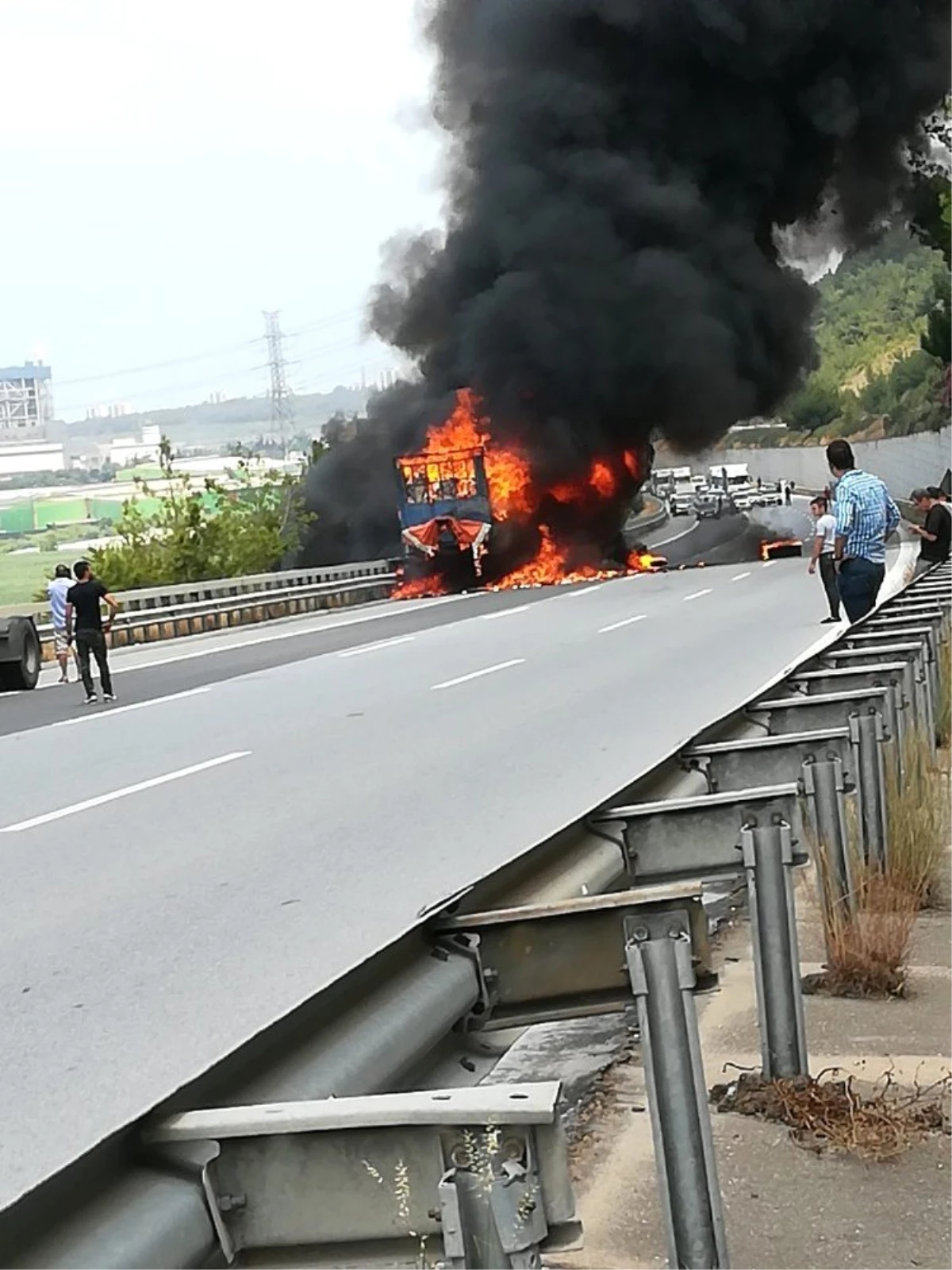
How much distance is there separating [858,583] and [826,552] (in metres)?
7.40

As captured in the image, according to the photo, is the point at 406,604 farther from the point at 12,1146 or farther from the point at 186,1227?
the point at 186,1227

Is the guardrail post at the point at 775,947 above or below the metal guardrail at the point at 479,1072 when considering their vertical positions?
below

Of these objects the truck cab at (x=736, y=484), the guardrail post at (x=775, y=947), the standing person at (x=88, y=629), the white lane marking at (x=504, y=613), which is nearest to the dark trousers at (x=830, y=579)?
the white lane marking at (x=504, y=613)

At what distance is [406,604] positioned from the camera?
38250mm

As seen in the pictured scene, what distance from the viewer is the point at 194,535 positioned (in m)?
49.8

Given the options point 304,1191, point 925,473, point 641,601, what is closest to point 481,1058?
point 304,1191

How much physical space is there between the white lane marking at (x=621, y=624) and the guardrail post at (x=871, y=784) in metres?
17.9

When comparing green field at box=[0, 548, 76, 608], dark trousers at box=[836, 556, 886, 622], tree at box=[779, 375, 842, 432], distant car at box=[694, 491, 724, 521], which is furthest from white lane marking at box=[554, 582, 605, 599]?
tree at box=[779, 375, 842, 432]

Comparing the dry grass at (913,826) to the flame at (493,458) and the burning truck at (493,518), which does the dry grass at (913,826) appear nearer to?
the burning truck at (493,518)

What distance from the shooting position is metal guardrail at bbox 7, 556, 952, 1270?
2375mm

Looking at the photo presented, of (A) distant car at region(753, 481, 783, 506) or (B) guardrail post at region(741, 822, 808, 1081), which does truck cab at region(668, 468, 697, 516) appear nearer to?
(A) distant car at region(753, 481, 783, 506)

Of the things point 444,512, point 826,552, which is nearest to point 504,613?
point 826,552

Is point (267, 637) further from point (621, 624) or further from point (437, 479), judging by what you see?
point (437, 479)

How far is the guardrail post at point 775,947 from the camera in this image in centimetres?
496
